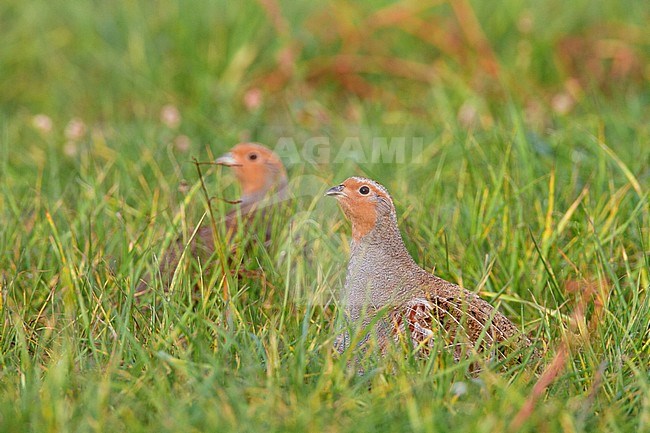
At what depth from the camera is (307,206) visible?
4777 mm

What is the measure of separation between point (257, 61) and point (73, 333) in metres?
4.19

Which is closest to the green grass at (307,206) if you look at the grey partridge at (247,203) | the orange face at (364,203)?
the grey partridge at (247,203)

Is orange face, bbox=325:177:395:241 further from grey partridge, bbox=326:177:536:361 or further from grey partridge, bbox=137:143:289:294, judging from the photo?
grey partridge, bbox=137:143:289:294

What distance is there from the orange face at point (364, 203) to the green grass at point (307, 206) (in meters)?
0.24

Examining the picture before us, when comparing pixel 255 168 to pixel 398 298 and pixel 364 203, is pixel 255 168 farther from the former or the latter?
pixel 398 298

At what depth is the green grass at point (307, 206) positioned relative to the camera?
302 cm

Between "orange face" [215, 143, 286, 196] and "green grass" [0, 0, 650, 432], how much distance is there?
0.49ft

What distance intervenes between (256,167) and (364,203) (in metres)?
1.58

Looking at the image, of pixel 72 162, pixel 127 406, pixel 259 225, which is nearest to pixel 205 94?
pixel 72 162

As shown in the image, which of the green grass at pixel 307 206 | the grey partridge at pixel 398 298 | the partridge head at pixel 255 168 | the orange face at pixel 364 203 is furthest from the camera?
the partridge head at pixel 255 168

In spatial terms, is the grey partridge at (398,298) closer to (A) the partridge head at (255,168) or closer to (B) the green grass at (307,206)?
(B) the green grass at (307,206)

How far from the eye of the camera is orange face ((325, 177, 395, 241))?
3.98 m

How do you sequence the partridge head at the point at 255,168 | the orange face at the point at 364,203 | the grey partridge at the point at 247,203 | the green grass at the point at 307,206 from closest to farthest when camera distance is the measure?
1. the green grass at the point at 307,206
2. the orange face at the point at 364,203
3. the grey partridge at the point at 247,203
4. the partridge head at the point at 255,168

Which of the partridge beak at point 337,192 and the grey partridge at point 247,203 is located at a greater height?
the partridge beak at point 337,192
